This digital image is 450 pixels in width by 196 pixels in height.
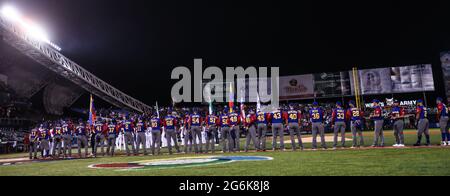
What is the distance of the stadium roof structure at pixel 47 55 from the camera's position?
94.7 feet

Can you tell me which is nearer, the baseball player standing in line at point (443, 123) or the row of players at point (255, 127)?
the baseball player standing in line at point (443, 123)

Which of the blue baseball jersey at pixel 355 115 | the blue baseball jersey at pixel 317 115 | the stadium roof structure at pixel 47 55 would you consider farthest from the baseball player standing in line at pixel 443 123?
the stadium roof structure at pixel 47 55

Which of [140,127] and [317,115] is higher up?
[317,115]

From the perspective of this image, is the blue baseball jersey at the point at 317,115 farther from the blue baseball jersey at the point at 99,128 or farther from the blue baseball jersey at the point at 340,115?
the blue baseball jersey at the point at 99,128

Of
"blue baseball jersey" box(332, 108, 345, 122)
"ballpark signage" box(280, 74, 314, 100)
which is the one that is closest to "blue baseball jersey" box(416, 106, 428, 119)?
"blue baseball jersey" box(332, 108, 345, 122)

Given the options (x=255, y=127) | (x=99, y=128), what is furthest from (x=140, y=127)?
(x=255, y=127)

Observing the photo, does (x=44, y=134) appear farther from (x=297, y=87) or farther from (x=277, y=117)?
(x=297, y=87)

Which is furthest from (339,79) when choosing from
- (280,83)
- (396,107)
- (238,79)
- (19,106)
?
(19,106)

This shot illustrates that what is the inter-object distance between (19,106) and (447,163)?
3911 cm

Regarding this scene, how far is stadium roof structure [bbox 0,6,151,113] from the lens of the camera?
28859 millimetres

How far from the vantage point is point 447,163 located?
7.75 meters

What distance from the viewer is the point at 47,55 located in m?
32.2

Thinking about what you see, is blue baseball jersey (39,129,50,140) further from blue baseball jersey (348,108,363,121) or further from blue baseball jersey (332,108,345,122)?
blue baseball jersey (348,108,363,121)
